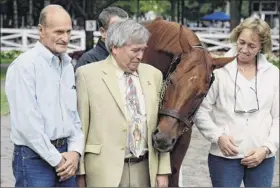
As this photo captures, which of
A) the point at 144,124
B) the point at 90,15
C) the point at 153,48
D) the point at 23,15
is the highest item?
the point at 153,48

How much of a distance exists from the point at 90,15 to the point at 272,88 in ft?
53.3

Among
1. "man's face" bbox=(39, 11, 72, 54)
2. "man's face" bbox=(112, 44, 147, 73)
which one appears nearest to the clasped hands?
"man's face" bbox=(112, 44, 147, 73)

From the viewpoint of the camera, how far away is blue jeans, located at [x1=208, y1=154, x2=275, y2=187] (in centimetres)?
450

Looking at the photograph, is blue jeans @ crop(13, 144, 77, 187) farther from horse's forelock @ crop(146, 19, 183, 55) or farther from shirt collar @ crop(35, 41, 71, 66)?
horse's forelock @ crop(146, 19, 183, 55)

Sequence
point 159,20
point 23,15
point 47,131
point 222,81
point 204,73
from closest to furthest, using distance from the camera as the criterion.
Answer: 1. point 47,131
2. point 204,73
3. point 222,81
4. point 159,20
5. point 23,15

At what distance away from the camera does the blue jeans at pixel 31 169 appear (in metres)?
3.78

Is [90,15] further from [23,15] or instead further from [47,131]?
[23,15]

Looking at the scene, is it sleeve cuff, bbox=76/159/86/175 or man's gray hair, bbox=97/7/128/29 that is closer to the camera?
sleeve cuff, bbox=76/159/86/175

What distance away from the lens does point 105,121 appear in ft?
12.5

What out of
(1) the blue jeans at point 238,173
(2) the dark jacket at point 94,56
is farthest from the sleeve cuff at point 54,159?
(1) the blue jeans at point 238,173

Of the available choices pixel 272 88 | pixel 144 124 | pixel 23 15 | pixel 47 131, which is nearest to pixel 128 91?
pixel 144 124

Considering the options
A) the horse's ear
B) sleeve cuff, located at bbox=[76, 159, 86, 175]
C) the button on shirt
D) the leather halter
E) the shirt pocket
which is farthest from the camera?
the horse's ear

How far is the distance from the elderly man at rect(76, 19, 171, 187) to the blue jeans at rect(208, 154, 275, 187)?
→ 2.38 feet

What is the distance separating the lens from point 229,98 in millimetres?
4449
